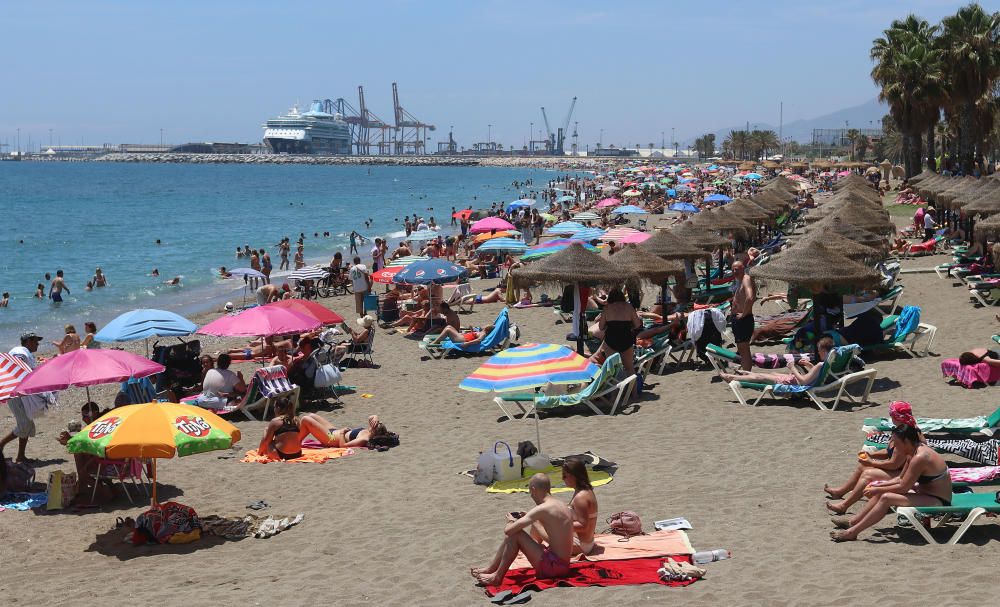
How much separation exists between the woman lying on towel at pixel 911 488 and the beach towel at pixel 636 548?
0.89 metres

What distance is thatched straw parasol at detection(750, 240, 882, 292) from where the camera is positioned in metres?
9.86

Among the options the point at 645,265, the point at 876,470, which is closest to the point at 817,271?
the point at 645,265

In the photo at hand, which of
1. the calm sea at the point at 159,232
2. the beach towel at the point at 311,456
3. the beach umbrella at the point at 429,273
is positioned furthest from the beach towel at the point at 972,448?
the calm sea at the point at 159,232

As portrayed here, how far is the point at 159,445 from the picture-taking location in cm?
607

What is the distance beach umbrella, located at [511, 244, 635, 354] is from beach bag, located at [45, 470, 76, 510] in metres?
5.52

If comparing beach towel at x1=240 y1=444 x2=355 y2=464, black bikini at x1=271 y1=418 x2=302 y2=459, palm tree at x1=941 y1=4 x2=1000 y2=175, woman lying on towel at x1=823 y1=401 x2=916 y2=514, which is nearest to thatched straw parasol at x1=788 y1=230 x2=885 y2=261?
woman lying on towel at x1=823 y1=401 x2=916 y2=514

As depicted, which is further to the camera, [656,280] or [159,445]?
[656,280]

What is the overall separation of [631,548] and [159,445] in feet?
9.89

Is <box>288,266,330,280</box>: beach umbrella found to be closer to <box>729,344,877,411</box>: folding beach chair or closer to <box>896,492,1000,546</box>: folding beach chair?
<box>729,344,877,411</box>: folding beach chair

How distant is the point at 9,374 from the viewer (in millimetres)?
7867

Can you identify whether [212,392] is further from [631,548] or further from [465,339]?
[631,548]

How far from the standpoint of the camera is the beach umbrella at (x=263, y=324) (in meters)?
10.4

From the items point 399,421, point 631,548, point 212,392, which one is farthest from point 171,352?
point 631,548

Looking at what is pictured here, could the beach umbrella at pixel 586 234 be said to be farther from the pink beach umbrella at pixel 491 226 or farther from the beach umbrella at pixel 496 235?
the pink beach umbrella at pixel 491 226
